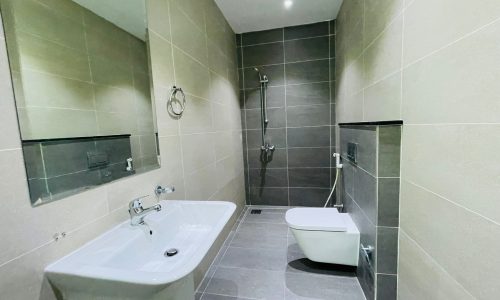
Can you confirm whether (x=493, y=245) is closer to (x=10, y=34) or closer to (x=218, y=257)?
(x=10, y=34)

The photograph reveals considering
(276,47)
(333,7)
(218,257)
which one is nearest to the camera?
(218,257)

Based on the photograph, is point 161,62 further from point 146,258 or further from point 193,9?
point 146,258

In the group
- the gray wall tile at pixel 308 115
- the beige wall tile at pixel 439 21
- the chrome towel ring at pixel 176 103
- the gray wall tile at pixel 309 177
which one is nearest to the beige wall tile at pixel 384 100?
the beige wall tile at pixel 439 21

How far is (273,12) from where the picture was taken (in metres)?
2.55

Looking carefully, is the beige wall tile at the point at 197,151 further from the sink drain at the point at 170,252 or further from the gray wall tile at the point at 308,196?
the gray wall tile at the point at 308,196

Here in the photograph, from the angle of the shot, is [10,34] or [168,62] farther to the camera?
[168,62]

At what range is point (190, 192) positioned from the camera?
1718 millimetres

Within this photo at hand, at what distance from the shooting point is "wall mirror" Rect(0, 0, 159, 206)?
743mm

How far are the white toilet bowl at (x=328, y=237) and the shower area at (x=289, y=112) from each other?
4.27 feet

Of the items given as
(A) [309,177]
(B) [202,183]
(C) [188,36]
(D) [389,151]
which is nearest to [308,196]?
(A) [309,177]

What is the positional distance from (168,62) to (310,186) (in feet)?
8.20

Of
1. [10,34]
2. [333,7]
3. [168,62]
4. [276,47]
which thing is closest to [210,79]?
[168,62]

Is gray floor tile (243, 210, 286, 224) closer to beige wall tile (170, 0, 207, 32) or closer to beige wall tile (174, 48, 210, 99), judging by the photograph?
beige wall tile (174, 48, 210, 99)

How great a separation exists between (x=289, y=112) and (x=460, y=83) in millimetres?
2352
